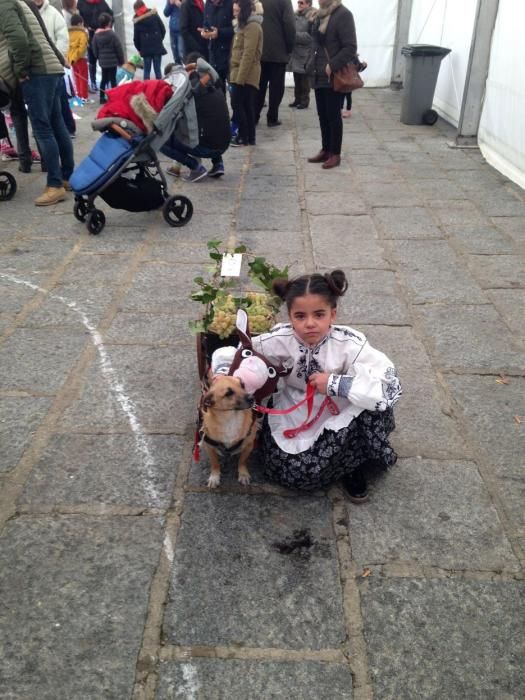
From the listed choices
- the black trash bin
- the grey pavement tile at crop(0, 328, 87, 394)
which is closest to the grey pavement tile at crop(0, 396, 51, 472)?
the grey pavement tile at crop(0, 328, 87, 394)

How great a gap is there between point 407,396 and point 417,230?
2793mm

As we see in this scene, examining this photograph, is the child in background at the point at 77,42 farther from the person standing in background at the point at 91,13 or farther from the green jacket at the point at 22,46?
the green jacket at the point at 22,46

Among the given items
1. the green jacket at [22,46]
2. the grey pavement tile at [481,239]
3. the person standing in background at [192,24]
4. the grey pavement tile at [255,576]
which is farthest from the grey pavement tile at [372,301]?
the person standing in background at [192,24]

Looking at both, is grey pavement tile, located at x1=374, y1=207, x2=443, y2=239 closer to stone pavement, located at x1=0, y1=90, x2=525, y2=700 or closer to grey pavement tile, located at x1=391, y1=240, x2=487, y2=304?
grey pavement tile, located at x1=391, y1=240, x2=487, y2=304

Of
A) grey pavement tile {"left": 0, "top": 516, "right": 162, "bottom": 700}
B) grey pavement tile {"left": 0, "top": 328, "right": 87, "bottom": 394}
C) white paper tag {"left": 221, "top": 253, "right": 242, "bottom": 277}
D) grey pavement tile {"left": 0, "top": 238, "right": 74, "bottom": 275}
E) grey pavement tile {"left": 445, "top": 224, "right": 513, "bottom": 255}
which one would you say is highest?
white paper tag {"left": 221, "top": 253, "right": 242, "bottom": 277}

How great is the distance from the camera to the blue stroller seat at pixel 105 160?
16.3 ft

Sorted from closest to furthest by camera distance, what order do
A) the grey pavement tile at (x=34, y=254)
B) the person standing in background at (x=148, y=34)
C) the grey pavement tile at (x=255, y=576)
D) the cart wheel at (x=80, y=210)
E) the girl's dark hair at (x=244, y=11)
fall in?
the grey pavement tile at (x=255, y=576), the grey pavement tile at (x=34, y=254), the cart wheel at (x=80, y=210), the girl's dark hair at (x=244, y=11), the person standing in background at (x=148, y=34)

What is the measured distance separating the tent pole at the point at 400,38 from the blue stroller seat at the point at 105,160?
31.7 ft

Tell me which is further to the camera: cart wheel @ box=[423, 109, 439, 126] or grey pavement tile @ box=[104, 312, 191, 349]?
cart wheel @ box=[423, 109, 439, 126]

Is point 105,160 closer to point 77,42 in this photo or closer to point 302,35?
point 302,35

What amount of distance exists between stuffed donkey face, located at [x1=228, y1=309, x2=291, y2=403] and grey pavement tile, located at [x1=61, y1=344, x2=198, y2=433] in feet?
1.86

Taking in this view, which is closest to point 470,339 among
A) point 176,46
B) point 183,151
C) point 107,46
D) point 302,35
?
point 183,151

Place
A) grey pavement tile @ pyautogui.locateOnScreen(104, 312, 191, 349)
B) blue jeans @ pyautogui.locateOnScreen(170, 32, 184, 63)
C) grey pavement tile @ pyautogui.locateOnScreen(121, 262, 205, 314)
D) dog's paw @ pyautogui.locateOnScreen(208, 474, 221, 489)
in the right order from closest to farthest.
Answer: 1. dog's paw @ pyautogui.locateOnScreen(208, 474, 221, 489)
2. grey pavement tile @ pyautogui.locateOnScreen(104, 312, 191, 349)
3. grey pavement tile @ pyautogui.locateOnScreen(121, 262, 205, 314)
4. blue jeans @ pyautogui.locateOnScreen(170, 32, 184, 63)

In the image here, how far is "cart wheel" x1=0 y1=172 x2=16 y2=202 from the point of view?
240 inches
